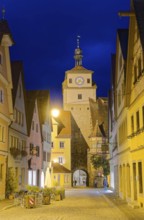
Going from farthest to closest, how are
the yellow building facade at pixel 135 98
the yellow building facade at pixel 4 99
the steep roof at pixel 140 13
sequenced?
the yellow building facade at pixel 4 99 → the yellow building facade at pixel 135 98 → the steep roof at pixel 140 13

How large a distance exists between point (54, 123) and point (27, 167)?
29466 mm

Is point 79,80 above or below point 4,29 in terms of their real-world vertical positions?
above

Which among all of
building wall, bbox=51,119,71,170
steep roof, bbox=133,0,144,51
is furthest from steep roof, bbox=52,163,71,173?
steep roof, bbox=133,0,144,51

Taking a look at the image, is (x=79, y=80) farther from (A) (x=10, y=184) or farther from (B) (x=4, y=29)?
(B) (x=4, y=29)

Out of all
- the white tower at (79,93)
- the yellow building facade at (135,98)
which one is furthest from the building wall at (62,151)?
the yellow building facade at (135,98)

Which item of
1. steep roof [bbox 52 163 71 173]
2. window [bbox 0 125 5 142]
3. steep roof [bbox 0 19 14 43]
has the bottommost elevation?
steep roof [bbox 52 163 71 173]

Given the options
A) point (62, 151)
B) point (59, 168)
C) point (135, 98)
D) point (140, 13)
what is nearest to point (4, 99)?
point (135, 98)

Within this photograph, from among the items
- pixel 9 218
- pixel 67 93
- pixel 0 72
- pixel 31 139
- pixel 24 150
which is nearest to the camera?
pixel 9 218

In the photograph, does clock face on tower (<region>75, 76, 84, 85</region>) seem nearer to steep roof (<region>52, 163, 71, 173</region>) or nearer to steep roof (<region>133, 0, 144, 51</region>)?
steep roof (<region>52, 163, 71, 173</region>)

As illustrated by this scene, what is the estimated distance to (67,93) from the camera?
83062 millimetres

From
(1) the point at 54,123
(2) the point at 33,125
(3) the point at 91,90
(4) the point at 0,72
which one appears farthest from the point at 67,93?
(4) the point at 0,72

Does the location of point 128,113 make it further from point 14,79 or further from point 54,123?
point 54,123

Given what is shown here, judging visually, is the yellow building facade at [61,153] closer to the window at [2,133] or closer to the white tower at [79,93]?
the white tower at [79,93]

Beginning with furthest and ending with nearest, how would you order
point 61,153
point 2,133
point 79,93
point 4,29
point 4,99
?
point 79,93, point 61,153, point 4,99, point 2,133, point 4,29
